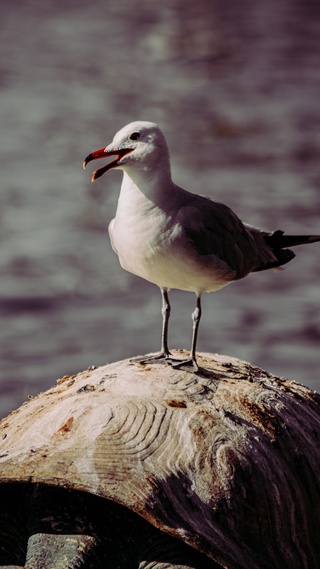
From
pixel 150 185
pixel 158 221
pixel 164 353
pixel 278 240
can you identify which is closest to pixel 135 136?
pixel 150 185

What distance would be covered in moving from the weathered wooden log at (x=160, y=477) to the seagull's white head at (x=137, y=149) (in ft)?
3.89

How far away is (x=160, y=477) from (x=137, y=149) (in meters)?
1.67

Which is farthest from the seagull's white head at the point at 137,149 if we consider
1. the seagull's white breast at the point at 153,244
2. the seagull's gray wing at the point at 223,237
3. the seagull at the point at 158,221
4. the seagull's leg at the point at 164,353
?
the seagull's leg at the point at 164,353

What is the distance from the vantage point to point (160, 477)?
6.05 meters

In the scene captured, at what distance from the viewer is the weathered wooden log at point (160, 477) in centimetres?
→ 601

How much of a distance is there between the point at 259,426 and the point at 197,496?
0.66 metres

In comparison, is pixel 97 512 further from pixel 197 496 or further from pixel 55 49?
pixel 55 49

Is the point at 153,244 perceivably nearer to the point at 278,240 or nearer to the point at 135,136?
the point at 135,136

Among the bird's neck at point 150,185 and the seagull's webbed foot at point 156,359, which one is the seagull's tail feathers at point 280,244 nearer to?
the seagull's webbed foot at point 156,359

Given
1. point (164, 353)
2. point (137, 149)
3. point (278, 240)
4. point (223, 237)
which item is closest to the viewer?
point (137, 149)

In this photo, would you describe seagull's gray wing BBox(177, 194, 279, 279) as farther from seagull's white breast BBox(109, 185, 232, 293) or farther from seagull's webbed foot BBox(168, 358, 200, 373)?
seagull's webbed foot BBox(168, 358, 200, 373)

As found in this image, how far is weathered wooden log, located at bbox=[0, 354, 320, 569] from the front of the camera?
601 cm

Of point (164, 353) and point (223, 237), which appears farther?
point (164, 353)

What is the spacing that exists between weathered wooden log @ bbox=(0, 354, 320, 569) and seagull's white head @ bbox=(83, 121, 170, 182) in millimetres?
1186
